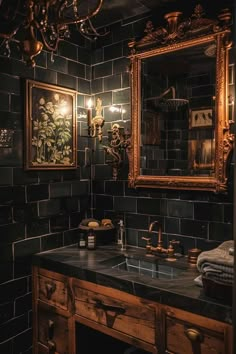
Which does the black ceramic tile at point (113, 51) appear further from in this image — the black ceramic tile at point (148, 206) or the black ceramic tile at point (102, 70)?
the black ceramic tile at point (148, 206)

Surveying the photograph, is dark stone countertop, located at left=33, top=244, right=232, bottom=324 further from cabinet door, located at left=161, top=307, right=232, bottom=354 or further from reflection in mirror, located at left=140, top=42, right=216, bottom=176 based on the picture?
reflection in mirror, located at left=140, top=42, right=216, bottom=176

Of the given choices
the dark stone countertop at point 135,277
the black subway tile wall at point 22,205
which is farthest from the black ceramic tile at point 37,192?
the dark stone countertop at point 135,277

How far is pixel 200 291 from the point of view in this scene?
5.11ft

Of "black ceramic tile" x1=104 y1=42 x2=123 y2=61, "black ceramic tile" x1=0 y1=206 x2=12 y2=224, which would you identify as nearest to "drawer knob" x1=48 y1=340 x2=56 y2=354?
"black ceramic tile" x1=0 y1=206 x2=12 y2=224

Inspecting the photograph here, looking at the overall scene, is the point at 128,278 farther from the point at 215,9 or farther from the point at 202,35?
the point at 215,9

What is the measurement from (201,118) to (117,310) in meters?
1.23

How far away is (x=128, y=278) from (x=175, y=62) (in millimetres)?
1395

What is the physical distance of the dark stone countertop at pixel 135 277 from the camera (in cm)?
146

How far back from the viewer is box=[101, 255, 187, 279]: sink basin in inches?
78.4

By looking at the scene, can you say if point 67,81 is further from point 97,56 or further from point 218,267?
point 218,267

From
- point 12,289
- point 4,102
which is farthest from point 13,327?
point 4,102

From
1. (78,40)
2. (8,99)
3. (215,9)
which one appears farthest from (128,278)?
(78,40)

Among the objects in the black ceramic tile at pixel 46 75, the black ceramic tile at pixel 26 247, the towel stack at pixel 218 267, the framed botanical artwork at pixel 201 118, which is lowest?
the black ceramic tile at pixel 26 247

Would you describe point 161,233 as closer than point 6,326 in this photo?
No
